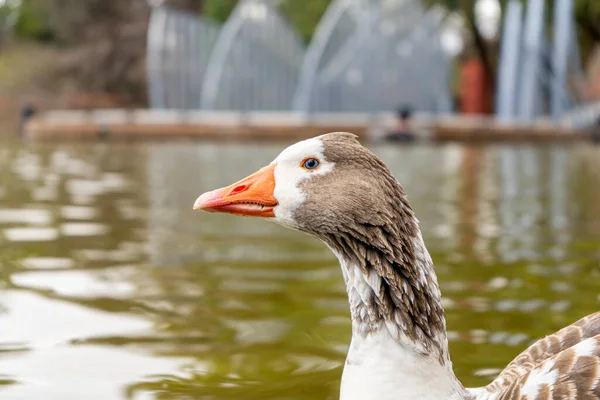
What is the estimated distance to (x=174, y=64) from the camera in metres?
34.4

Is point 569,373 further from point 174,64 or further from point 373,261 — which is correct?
point 174,64

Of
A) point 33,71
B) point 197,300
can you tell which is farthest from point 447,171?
point 33,71

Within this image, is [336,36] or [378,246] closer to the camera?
[378,246]

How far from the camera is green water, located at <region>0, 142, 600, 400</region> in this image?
381 cm

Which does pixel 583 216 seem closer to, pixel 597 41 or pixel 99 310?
pixel 99 310

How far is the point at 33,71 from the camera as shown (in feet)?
148

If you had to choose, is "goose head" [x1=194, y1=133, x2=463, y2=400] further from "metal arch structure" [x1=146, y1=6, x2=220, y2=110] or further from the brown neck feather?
"metal arch structure" [x1=146, y1=6, x2=220, y2=110]

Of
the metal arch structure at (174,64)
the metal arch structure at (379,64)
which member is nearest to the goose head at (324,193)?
the metal arch structure at (379,64)

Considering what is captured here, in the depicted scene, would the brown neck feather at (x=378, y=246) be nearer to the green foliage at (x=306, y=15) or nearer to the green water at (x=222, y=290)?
the green water at (x=222, y=290)

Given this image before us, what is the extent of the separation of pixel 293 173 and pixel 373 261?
40cm

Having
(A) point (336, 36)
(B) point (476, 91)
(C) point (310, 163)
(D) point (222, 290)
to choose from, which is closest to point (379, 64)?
(A) point (336, 36)

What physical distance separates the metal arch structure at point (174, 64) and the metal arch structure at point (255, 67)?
102cm

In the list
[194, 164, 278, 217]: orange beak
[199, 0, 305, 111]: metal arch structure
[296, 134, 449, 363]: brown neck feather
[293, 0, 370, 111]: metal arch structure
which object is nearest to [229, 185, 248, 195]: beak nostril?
[194, 164, 278, 217]: orange beak

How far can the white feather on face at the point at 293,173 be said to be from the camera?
9.08 ft
